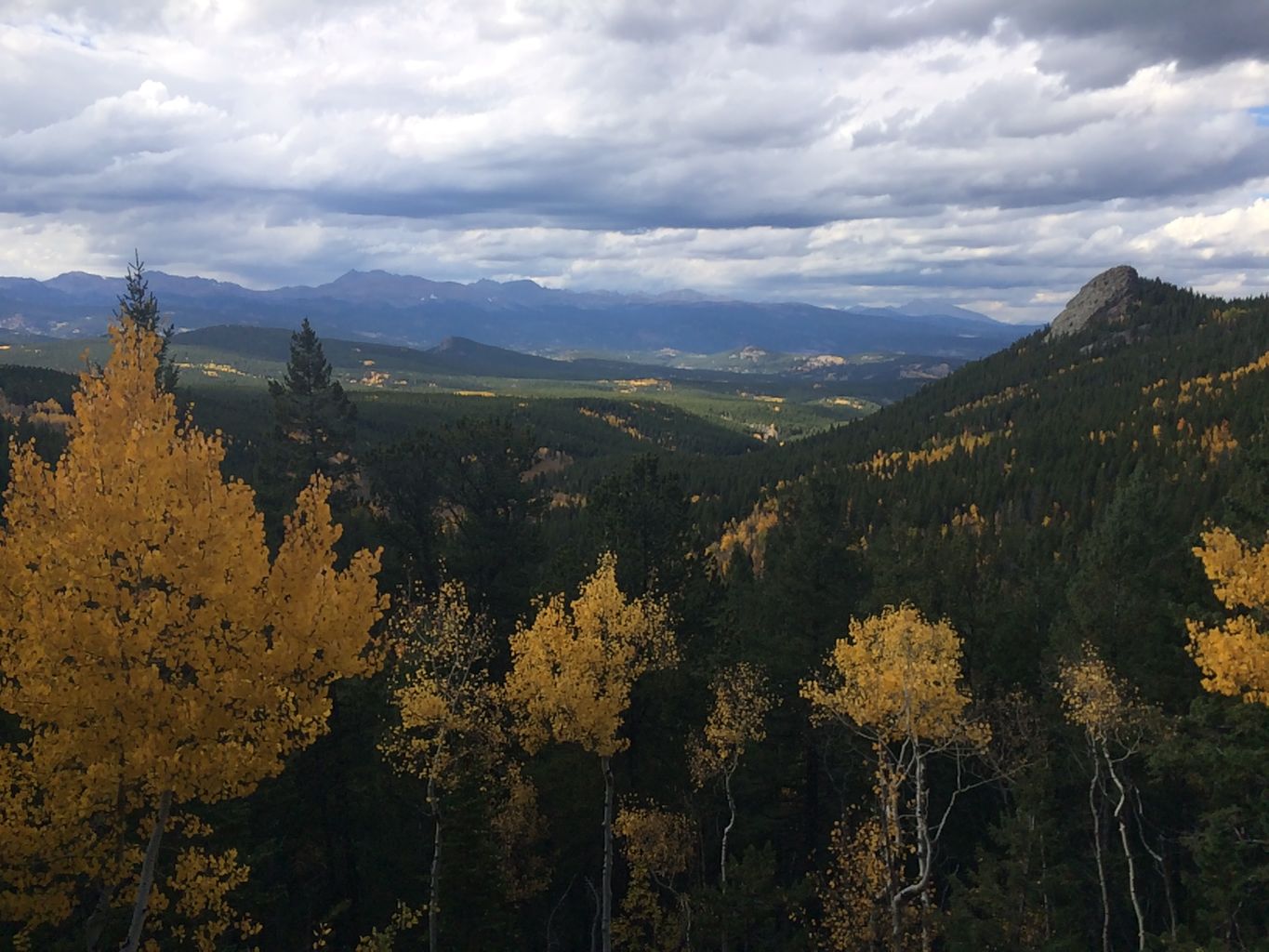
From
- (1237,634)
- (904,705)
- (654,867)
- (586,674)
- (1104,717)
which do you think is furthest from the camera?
(654,867)

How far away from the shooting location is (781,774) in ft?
105

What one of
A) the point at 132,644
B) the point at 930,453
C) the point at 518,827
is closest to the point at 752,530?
the point at 930,453

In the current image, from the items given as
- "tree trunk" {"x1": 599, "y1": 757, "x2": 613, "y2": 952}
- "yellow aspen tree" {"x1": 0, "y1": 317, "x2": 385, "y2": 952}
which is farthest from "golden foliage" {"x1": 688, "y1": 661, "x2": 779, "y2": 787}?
"yellow aspen tree" {"x1": 0, "y1": 317, "x2": 385, "y2": 952}

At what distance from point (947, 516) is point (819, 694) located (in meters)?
115

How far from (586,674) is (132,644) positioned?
14.9 meters

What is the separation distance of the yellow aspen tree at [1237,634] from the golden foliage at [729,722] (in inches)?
569

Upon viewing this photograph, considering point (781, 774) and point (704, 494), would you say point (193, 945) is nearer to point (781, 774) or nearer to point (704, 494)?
point (781, 774)

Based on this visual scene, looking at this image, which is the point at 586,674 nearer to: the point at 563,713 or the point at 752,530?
the point at 563,713

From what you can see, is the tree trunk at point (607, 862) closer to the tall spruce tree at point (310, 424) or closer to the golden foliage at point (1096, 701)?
the golden foliage at point (1096, 701)

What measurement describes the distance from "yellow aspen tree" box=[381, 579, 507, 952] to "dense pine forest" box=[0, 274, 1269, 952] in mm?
200

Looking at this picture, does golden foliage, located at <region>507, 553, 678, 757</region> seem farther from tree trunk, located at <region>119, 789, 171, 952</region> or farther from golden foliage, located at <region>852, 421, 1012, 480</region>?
golden foliage, located at <region>852, 421, 1012, 480</region>

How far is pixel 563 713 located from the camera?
83.5ft

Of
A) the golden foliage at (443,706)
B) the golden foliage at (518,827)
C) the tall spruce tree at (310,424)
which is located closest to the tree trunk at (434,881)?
the golden foliage at (443,706)

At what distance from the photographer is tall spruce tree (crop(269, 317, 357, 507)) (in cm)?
4141
